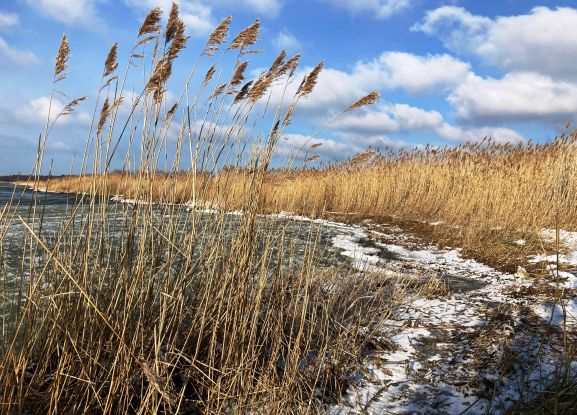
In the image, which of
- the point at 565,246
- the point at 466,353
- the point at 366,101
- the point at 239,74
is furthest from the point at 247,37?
the point at 565,246

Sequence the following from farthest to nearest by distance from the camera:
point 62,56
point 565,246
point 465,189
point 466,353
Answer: point 465,189
point 565,246
point 466,353
point 62,56

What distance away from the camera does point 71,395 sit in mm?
1779

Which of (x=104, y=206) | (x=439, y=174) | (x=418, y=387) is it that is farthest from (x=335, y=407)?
(x=439, y=174)

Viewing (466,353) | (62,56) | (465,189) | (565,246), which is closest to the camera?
(62,56)

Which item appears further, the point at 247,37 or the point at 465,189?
the point at 465,189

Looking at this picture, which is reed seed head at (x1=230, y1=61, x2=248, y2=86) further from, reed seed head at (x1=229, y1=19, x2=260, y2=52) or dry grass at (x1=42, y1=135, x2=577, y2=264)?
dry grass at (x1=42, y1=135, x2=577, y2=264)

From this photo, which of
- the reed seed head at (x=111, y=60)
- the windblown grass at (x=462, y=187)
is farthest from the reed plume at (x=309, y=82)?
the windblown grass at (x=462, y=187)

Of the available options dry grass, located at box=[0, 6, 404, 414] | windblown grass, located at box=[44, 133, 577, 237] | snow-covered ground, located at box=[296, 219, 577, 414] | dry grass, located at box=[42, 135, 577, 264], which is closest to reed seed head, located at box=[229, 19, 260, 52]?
dry grass, located at box=[0, 6, 404, 414]

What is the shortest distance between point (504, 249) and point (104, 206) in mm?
5586

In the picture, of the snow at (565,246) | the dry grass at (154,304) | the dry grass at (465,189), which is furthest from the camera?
the dry grass at (465,189)

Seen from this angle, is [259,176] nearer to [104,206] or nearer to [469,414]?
[104,206]

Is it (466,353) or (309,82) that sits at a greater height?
(309,82)

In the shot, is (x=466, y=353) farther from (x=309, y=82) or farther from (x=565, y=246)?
(x=565, y=246)

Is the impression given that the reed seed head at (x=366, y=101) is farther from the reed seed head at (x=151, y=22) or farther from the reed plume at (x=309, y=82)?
the reed seed head at (x=151, y=22)
